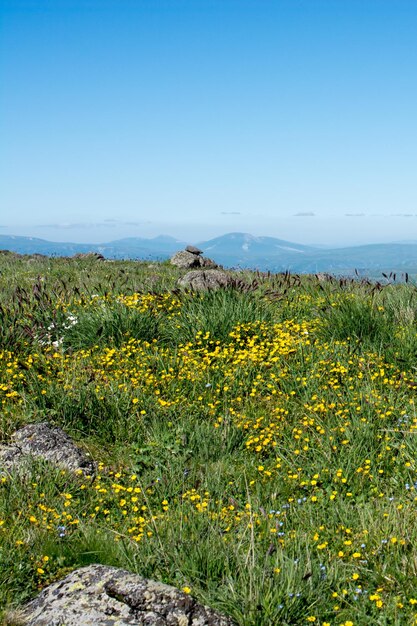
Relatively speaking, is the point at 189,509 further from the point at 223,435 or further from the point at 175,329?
the point at 175,329

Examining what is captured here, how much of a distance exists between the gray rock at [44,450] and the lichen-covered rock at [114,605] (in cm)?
216

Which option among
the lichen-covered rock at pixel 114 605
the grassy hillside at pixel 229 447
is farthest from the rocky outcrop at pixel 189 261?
the lichen-covered rock at pixel 114 605

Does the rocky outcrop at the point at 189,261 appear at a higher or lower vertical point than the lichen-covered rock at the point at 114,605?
higher

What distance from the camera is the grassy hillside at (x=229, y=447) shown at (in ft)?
13.5

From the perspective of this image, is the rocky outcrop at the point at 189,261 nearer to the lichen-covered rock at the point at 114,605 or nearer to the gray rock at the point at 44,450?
the gray rock at the point at 44,450

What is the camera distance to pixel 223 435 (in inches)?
257

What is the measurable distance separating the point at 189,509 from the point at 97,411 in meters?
2.48

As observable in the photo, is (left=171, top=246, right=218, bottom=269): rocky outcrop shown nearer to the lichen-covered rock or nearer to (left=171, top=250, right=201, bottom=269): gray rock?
(left=171, top=250, right=201, bottom=269): gray rock

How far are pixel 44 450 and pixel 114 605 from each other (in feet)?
9.30

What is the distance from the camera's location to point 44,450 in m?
6.21

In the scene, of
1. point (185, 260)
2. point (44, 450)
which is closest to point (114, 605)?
point (44, 450)

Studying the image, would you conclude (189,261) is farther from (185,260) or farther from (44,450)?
(44,450)

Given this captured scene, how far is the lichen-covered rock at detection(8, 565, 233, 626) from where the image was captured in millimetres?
3557

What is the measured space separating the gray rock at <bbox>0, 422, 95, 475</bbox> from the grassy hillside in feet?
0.63
